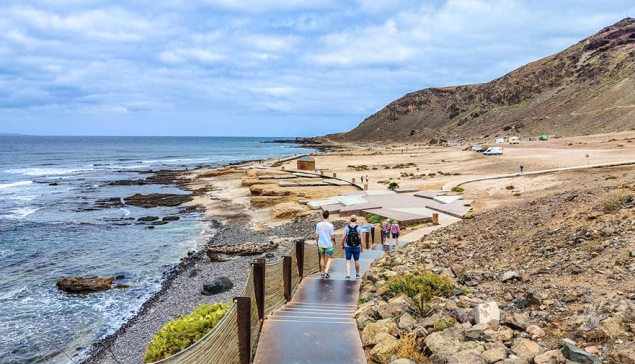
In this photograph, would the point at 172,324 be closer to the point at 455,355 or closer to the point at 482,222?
the point at 455,355

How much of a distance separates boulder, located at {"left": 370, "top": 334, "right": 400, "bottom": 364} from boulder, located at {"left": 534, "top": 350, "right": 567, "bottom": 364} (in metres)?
1.73

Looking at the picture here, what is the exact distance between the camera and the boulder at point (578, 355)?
492 centimetres

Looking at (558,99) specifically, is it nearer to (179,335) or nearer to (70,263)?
(70,263)

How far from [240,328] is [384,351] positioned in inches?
74.8

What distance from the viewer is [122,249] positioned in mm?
24562

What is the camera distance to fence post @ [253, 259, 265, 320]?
7.23 meters

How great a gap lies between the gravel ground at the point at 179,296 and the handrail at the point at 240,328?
11.8 ft

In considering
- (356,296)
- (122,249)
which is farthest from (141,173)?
(356,296)

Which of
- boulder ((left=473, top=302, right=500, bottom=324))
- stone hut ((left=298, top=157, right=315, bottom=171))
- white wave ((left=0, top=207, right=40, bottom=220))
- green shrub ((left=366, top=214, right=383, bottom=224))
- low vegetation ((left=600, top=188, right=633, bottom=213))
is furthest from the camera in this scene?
stone hut ((left=298, top=157, right=315, bottom=171))

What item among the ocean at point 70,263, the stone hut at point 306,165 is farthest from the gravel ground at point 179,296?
the stone hut at point 306,165

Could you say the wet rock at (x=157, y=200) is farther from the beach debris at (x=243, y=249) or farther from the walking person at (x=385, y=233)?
the walking person at (x=385, y=233)

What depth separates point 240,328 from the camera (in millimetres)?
5750

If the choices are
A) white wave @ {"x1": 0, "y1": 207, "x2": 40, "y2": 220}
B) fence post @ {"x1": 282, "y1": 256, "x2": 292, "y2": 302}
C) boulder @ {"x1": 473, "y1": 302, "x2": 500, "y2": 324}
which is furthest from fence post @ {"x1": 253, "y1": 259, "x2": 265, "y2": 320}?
white wave @ {"x1": 0, "y1": 207, "x2": 40, "y2": 220}

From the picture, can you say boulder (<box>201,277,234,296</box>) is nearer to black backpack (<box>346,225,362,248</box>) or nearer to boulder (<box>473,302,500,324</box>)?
black backpack (<box>346,225,362,248</box>)
